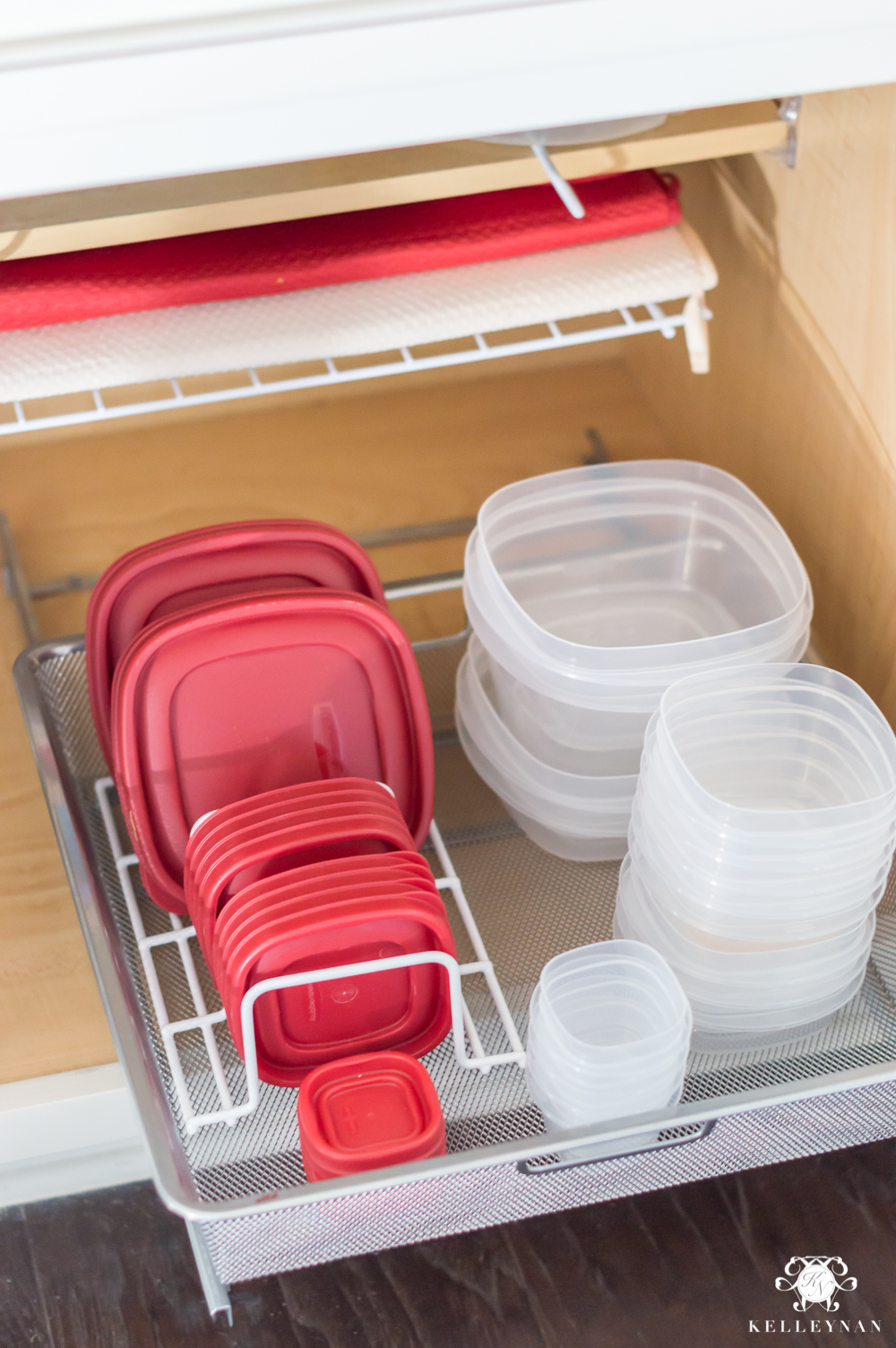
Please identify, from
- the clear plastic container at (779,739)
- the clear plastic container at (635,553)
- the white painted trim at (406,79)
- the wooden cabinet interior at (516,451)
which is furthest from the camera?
the clear plastic container at (635,553)

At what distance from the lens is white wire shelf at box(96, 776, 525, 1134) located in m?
0.87

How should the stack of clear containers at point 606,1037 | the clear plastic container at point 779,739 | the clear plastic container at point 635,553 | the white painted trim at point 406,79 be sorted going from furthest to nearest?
the clear plastic container at point 635,553 → the clear plastic container at point 779,739 → the stack of clear containers at point 606,1037 → the white painted trim at point 406,79

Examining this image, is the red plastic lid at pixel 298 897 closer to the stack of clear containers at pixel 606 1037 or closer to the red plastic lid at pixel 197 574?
the stack of clear containers at pixel 606 1037

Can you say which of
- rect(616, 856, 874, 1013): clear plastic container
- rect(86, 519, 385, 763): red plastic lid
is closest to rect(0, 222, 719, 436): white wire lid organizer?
rect(86, 519, 385, 763): red plastic lid

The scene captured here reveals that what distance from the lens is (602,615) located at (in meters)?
1.21

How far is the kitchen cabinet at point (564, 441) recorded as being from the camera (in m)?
1.04

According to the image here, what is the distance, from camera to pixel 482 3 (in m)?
0.75

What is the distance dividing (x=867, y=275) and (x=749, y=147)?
16 cm

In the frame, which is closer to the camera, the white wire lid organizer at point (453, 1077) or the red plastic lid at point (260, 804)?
the white wire lid organizer at point (453, 1077)

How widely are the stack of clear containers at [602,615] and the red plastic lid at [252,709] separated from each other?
10 centimetres

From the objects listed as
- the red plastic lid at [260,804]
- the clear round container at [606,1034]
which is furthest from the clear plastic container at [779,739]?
the red plastic lid at [260,804]

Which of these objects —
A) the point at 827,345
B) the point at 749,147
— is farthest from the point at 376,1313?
the point at 749,147

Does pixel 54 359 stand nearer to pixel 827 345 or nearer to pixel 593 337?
pixel 593 337

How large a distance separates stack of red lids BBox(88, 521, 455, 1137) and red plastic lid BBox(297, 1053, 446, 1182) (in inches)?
0.7
